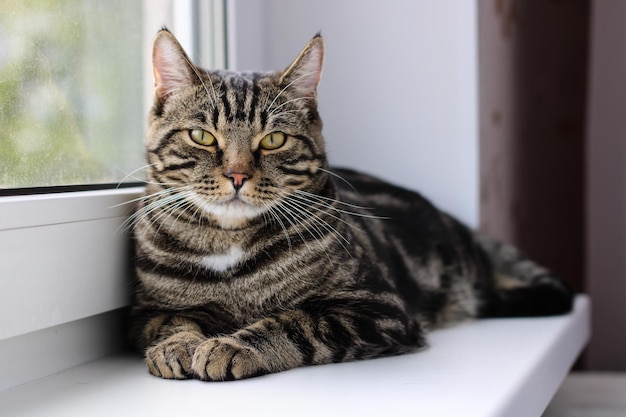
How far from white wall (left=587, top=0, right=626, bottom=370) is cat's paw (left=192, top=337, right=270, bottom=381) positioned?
1.74 meters

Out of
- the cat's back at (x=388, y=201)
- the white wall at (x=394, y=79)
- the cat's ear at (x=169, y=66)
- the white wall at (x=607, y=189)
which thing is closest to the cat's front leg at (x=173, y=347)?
the cat's ear at (x=169, y=66)

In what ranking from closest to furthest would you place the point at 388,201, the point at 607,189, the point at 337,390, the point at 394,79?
the point at 337,390, the point at 388,201, the point at 394,79, the point at 607,189

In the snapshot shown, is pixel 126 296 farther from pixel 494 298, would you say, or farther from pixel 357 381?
pixel 494 298

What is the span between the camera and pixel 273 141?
4.13 feet

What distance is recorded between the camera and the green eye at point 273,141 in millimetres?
1251

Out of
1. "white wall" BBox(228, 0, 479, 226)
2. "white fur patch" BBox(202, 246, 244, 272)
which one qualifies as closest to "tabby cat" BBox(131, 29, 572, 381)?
"white fur patch" BBox(202, 246, 244, 272)

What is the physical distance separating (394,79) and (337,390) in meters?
0.96

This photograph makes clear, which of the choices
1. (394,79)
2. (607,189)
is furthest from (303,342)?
(607,189)

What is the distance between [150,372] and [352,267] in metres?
0.36

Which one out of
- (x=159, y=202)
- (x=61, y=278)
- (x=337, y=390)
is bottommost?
(x=337, y=390)

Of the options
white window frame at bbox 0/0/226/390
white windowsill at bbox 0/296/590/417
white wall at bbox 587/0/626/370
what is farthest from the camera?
white wall at bbox 587/0/626/370

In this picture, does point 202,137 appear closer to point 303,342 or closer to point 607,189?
point 303,342

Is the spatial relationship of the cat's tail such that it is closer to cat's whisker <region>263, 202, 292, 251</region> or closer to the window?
cat's whisker <region>263, 202, 292, 251</region>

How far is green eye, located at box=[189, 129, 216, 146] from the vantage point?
123 cm
